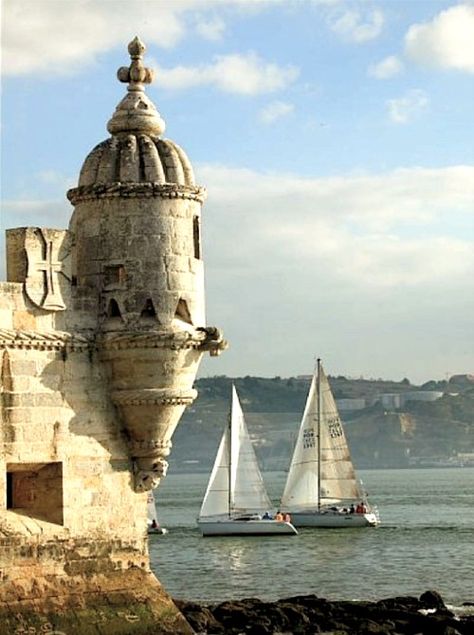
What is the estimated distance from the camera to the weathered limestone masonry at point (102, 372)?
74.0 feet

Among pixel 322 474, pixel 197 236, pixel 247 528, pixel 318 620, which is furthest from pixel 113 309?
pixel 322 474

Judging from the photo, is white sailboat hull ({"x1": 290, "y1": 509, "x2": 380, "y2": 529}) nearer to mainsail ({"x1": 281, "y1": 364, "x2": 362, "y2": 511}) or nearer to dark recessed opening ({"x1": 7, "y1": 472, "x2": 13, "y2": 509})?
mainsail ({"x1": 281, "y1": 364, "x2": 362, "y2": 511})

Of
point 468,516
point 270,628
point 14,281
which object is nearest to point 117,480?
point 14,281

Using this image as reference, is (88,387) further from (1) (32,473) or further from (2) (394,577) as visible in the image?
(2) (394,577)

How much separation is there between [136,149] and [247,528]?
1835 inches

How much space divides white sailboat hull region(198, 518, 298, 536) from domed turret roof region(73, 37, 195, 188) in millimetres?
46203

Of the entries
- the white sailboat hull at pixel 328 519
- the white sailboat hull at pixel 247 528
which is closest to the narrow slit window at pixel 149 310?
the white sailboat hull at pixel 247 528

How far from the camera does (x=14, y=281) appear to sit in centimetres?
2305

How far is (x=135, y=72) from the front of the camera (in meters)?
24.8

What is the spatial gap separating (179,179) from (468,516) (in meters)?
70.6

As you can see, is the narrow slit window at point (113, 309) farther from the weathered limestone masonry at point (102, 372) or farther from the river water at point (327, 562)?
the river water at point (327, 562)

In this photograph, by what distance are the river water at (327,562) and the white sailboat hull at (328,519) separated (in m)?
0.70

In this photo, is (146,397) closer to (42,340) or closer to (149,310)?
(149,310)

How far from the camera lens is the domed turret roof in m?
24.1
